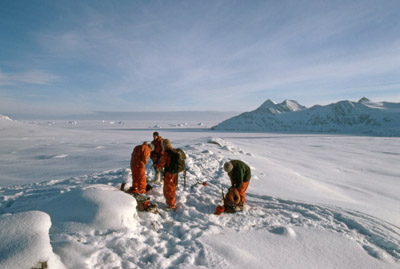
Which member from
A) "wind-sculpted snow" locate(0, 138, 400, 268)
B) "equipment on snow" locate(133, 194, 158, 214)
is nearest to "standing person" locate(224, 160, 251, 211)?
"wind-sculpted snow" locate(0, 138, 400, 268)

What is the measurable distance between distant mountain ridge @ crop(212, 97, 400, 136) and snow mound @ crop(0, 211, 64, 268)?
197ft

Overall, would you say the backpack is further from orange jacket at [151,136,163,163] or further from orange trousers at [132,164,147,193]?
orange jacket at [151,136,163,163]

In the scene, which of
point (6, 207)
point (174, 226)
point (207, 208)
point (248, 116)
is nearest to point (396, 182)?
point (207, 208)

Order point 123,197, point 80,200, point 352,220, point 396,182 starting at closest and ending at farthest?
point 80,200
point 123,197
point 352,220
point 396,182

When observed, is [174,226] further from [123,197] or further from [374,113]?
[374,113]

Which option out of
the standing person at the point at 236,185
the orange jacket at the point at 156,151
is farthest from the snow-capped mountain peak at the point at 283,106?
the standing person at the point at 236,185

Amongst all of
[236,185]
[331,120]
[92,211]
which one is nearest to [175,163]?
[236,185]

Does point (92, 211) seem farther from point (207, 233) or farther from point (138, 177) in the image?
point (207, 233)

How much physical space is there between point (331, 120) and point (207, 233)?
70589 millimetres

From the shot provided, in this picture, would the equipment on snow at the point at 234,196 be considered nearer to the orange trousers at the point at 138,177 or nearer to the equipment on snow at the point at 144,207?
the equipment on snow at the point at 144,207

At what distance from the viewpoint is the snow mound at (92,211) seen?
298cm

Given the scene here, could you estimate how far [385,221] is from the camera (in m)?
3.89

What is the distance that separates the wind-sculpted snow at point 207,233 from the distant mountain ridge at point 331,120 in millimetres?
56902

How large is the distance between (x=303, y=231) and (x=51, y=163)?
972cm
